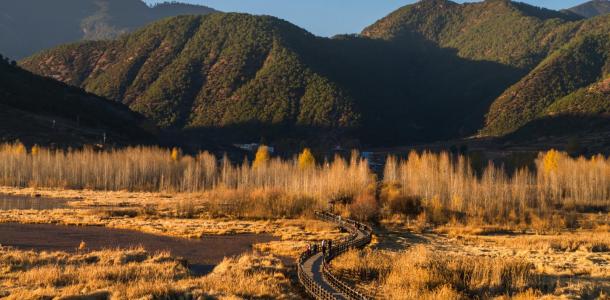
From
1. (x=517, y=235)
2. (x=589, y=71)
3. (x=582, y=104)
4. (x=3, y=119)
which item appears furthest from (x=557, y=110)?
(x=3, y=119)

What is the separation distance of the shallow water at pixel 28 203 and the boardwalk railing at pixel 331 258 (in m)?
34.0

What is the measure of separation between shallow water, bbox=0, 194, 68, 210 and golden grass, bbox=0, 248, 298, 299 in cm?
3529

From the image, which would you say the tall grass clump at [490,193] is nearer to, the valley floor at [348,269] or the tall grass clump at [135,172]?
the valley floor at [348,269]

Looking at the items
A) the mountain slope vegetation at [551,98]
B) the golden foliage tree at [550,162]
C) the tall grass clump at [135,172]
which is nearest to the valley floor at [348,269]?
the tall grass clump at [135,172]

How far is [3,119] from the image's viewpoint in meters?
126

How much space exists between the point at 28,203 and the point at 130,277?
5153 cm

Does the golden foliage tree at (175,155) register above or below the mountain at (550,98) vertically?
below

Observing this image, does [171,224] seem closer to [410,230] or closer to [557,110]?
[410,230]

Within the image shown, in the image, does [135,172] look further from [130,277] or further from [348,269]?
[130,277]

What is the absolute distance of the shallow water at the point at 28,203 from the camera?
2714 inches

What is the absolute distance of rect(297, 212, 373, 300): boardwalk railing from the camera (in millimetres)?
24855

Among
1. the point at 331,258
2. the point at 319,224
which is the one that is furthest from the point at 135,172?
the point at 331,258

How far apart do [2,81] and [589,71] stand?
6801 inches

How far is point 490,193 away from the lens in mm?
73125
